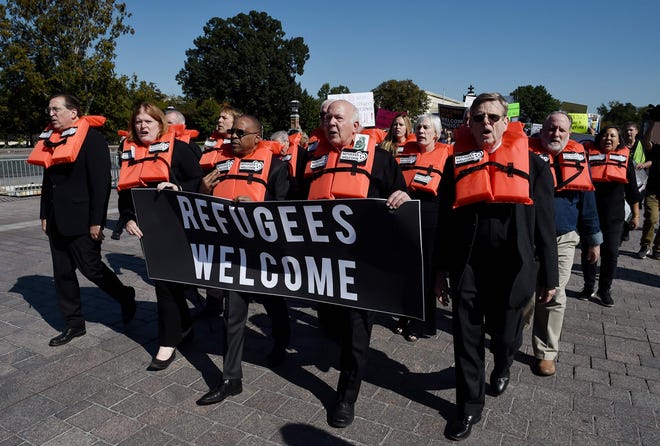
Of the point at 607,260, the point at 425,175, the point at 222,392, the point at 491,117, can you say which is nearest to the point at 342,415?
the point at 222,392

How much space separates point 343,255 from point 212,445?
143 centimetres

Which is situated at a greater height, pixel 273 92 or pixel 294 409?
pixel 273 92

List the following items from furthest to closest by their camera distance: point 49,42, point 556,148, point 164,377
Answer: point 49,42
point 556,148
point 164,377

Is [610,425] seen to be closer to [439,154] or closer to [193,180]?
[439,154]

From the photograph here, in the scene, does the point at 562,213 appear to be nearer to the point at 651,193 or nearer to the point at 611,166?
the point at 611,166

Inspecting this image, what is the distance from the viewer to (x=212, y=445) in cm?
303

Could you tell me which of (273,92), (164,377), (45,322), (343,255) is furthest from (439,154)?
(273,92)

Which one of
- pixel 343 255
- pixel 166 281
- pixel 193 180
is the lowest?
pixel 166 281

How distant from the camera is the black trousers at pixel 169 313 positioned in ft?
13.5

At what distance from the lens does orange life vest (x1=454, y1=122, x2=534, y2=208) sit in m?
2.98

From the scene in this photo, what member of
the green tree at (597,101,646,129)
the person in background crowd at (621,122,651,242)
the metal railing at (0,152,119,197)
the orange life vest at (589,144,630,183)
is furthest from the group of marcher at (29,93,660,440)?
the green tree at (597,101,646,129)

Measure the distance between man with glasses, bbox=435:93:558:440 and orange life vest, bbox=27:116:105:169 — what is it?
3130 mm

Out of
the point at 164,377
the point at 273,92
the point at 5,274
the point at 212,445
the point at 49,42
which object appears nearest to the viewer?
the point at 212,445

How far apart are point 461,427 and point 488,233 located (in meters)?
1.23
